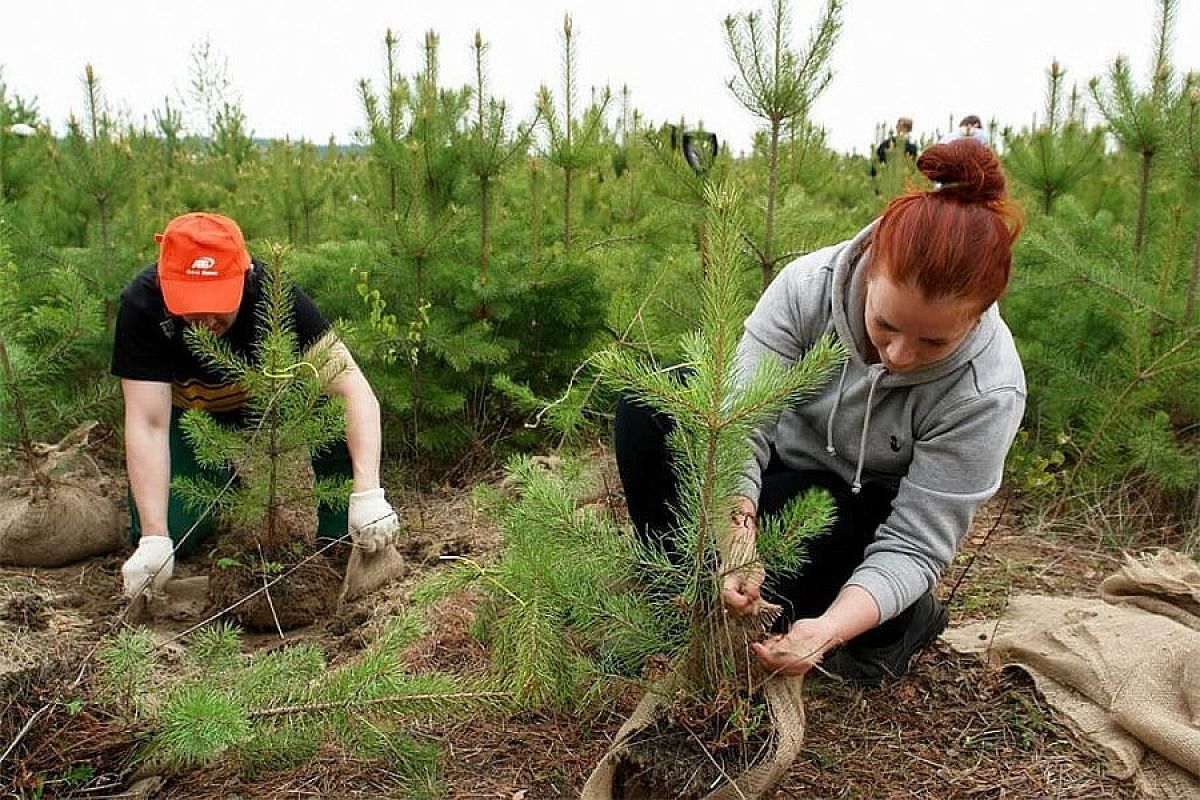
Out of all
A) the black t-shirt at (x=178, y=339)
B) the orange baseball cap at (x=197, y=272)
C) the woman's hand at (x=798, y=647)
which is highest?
the orange baseball cap at (x=197, y=272)

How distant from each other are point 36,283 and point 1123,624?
13.8ft

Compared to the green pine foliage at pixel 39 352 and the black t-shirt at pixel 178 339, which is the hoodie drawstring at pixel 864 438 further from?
the green pine foliage at pixel 39 352

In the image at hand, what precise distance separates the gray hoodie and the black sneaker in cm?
39

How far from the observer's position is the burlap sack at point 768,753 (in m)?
1.74

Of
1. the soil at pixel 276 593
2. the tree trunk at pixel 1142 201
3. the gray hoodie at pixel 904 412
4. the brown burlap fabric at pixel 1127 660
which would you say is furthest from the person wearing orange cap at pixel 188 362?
the tree trunk at pixel 1142 201

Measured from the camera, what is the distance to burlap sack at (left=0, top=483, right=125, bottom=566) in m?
3.46

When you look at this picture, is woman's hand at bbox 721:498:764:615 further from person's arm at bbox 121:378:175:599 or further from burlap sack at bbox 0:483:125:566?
burlap sack at bbox 0:483:125:566

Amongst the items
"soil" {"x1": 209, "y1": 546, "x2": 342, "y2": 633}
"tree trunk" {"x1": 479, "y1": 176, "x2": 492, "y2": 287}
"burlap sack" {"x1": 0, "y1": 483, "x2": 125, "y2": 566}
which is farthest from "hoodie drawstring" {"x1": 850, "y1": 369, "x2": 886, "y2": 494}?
"burlap sack" {"x1": 0, "y1": 483, "x2": 125, "y2": 566}

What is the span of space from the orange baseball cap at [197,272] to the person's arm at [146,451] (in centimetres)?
33

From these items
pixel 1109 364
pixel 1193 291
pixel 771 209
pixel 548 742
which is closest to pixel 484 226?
pixel 771 209

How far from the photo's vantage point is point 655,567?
70.9 inches

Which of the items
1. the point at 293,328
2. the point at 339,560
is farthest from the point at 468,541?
the point at 293,328

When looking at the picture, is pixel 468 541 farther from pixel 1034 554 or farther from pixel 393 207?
pixel 1034 554

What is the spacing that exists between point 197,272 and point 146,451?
1.90ft
